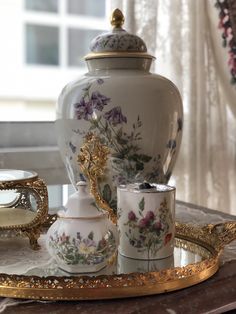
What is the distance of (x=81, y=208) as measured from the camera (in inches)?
21.9

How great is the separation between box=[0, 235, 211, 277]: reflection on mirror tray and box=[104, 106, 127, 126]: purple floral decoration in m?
0.19

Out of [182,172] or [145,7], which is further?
[182,172]

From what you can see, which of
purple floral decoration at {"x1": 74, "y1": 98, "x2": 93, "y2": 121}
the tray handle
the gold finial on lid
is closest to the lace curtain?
the gold finial on lid

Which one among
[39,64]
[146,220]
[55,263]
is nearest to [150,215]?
[146,220]

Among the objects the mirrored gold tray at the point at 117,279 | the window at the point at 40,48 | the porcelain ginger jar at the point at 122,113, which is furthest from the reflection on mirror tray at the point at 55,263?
the window at the point at 40,48

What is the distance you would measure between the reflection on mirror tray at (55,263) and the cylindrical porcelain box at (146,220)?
12 millimetres

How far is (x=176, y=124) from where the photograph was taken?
0.80 m

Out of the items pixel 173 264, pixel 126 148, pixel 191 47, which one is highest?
pixel 191 47

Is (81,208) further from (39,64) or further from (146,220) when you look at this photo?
(39,64)

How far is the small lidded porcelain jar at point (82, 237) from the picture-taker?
1.77 feet

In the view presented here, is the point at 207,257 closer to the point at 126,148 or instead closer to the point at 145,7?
the point at 126,148

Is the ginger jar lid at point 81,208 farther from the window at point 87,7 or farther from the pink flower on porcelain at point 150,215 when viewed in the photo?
the window at point 87,7

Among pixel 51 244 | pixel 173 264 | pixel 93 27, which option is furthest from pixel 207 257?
pixel 93 27

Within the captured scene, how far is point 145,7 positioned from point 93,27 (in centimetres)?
29
